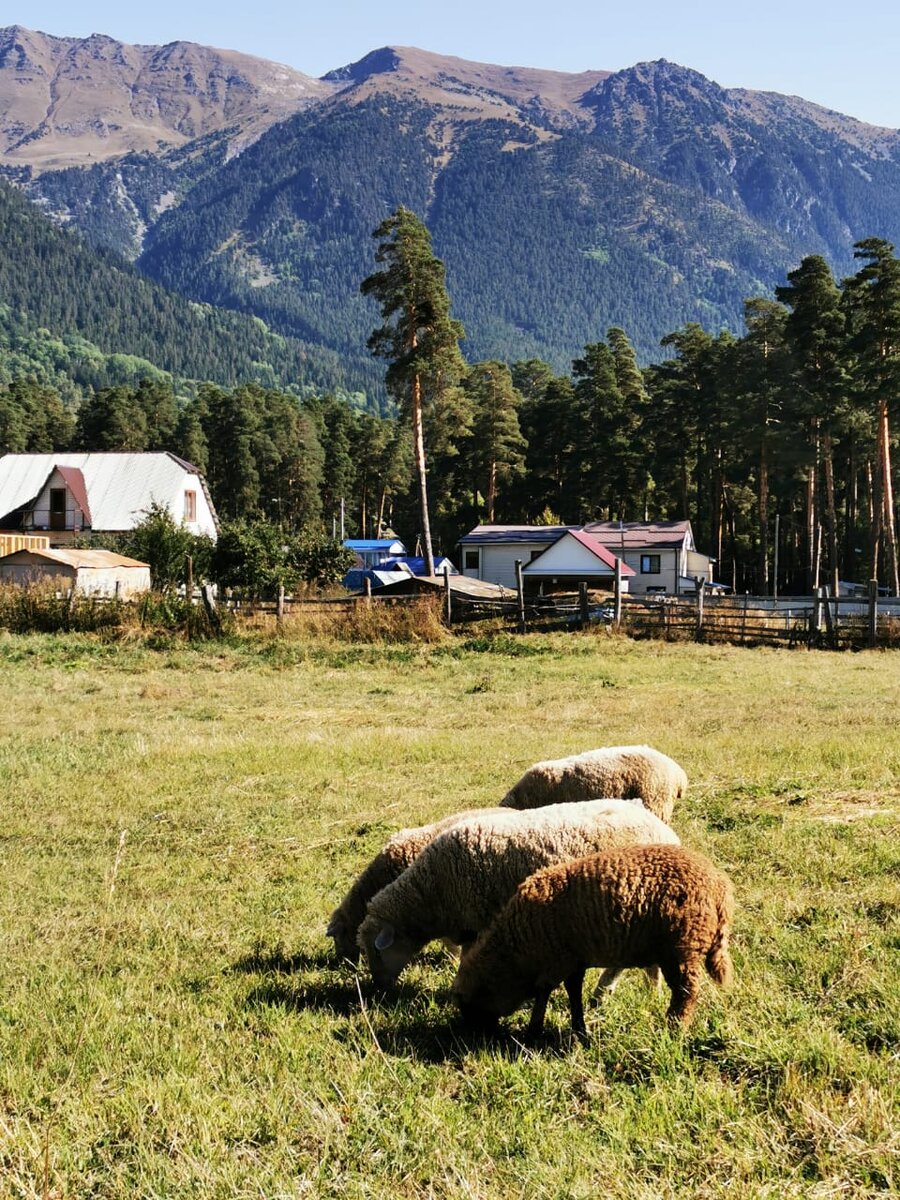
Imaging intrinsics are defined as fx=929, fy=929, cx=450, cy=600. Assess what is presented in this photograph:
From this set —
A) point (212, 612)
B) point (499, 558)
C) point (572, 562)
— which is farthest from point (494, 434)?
point (212, 612)

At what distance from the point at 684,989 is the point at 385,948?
1.76m

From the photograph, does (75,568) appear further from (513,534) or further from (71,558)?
(513,534)

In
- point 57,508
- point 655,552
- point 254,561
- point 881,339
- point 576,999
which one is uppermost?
point 881,339

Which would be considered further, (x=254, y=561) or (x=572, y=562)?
(x=572, y=562)

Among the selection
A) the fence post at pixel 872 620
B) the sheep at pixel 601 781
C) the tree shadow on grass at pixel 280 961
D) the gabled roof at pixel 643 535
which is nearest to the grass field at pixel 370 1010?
the tree shadow on grass at pixel 280 961

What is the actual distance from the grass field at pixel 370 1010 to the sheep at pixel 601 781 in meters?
0.45

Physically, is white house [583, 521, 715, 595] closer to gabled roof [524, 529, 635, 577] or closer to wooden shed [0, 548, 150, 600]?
gabled roof [524, 529, 635, 577]

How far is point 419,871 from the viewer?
550cm

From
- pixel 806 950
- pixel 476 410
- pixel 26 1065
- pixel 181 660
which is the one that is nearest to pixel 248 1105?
pixel 26 1065

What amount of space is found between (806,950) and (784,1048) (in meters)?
1.17

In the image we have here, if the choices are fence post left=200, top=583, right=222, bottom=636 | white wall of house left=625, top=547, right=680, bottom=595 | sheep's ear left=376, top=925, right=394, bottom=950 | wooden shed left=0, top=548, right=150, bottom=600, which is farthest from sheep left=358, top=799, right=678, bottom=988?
white wall of house left=625, top=547, right=680, bottom=595

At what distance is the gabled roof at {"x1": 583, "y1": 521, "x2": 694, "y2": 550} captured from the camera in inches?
2221

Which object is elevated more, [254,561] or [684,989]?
[254,561]

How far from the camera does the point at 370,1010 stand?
490 centimetres
